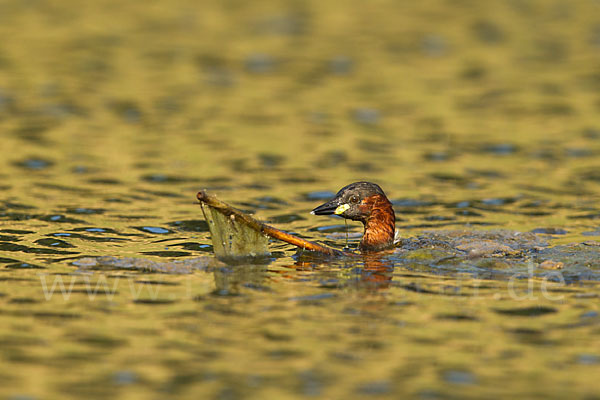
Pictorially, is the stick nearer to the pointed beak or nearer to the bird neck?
the pointed beak

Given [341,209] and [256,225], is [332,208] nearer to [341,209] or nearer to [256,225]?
[341,209]

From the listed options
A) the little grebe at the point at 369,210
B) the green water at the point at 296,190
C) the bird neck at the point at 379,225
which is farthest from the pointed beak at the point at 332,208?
the green water at the point at 296,190

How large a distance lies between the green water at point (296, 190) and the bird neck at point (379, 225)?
0.55 m

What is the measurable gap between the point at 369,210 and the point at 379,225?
25 centimetres

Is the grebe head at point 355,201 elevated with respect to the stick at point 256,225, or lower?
elevated

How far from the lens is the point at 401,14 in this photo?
34.2m

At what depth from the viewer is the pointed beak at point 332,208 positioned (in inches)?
518

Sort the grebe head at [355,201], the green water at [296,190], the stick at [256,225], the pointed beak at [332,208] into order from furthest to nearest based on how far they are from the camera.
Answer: the grebe head at [355,201]
the pointed beak at [332,208]
the stick at [256,225]
the green water at [296,190]

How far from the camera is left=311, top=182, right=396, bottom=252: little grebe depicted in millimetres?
13281

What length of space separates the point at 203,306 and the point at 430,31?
22701 millimetres

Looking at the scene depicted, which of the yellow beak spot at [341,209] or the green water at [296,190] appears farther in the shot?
the yellow beak spot at [341,209]

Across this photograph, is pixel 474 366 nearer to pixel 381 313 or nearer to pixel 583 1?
pixel 381 313

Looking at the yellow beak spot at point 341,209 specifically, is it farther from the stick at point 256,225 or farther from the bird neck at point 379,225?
the stick at point 256,225

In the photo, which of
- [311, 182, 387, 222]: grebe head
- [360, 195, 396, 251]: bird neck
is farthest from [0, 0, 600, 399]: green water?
[311, 182, 387, 222]: grebe head
